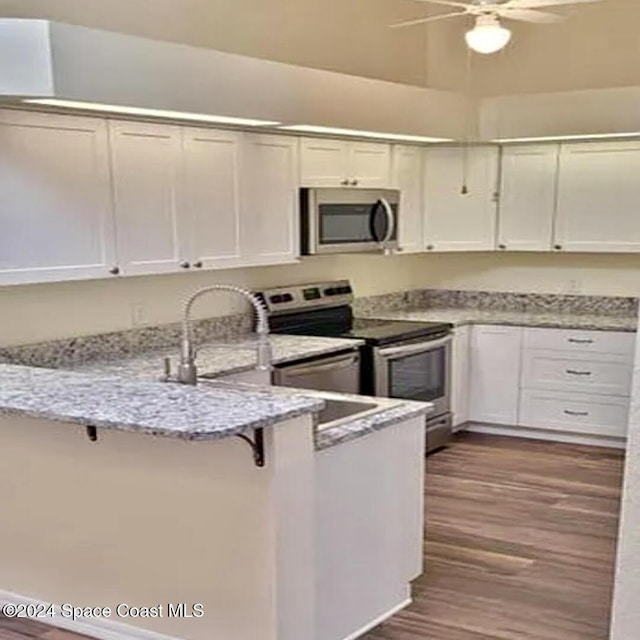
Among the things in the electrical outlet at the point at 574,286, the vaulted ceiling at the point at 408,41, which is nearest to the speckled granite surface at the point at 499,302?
the electrical outlet at the point at 574,286

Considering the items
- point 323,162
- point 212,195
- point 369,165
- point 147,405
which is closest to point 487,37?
point 323,162

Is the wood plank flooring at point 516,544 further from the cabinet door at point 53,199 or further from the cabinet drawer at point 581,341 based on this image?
the cabinet door at point 53,199

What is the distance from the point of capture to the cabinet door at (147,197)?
399cm

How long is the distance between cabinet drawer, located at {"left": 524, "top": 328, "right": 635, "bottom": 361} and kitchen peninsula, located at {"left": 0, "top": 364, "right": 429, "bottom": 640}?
2.80 metres

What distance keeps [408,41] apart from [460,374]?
250cm

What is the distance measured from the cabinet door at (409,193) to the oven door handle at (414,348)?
0.73 m

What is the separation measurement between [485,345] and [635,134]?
172 cm

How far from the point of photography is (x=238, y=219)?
15.4ft

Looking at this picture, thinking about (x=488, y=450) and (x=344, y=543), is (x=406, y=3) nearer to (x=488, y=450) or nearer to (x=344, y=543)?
(x=488, y=450)

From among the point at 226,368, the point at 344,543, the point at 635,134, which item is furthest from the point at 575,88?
the point at 344,543

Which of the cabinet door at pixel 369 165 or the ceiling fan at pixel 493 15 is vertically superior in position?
the ceiling fan at pixel 493 15

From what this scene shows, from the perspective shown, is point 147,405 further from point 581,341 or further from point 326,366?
point 581,341

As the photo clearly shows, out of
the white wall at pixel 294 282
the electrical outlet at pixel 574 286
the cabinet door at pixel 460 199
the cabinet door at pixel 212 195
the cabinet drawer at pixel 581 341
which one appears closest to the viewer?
the white wall at pixel 294 282

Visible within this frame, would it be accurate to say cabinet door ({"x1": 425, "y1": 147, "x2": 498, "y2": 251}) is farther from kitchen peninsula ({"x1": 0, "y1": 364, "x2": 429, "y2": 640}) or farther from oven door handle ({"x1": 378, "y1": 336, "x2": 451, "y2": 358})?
kitchen peninsula ({"x1": 0, "y1": 364, "x2": 429, "y2": 640})
